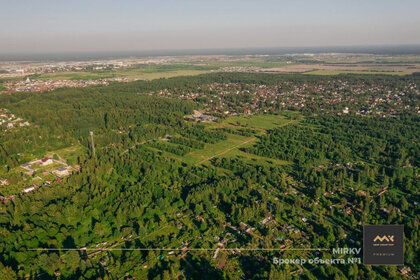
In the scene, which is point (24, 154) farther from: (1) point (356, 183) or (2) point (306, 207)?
(1) point (356, 183)

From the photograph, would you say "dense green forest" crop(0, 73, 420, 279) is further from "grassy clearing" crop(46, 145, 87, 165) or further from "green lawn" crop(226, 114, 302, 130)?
"grassy clearing" crop(46, 145, 87, 165)

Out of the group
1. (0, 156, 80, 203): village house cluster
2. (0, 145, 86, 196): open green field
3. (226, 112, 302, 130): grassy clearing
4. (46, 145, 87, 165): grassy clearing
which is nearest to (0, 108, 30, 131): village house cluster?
(46, 145, 87, 165): grassy clearing

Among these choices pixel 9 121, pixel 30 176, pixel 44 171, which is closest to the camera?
pixel 30 176

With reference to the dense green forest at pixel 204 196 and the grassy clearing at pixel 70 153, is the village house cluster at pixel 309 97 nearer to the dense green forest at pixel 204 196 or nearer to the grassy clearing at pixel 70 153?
→ the dense green forest at pixel 204 196

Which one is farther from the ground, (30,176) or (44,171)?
(44,171)

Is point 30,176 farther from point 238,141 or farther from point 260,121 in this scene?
point 260,121

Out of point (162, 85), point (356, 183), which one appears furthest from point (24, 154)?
point (162, 85)

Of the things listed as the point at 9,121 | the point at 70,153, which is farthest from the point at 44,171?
the point at 9,121

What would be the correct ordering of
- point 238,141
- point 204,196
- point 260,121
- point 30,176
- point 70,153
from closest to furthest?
point 204,196, point 30,176, point 70,153, point 238,141, point 260,121

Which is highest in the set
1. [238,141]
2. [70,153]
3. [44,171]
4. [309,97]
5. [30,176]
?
[309,97]

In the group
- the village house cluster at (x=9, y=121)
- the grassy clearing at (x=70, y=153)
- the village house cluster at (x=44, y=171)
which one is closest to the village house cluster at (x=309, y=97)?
the grassy clearing at (x=70, y=153)
